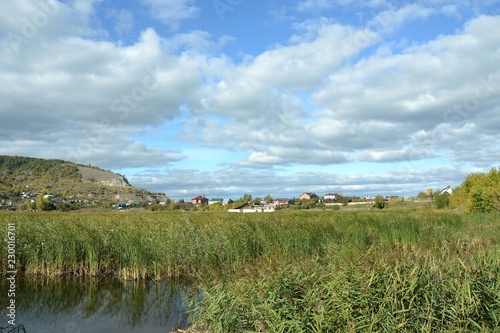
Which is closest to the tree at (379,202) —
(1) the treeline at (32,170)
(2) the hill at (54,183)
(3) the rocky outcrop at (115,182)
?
(2) the hill at (54,183)

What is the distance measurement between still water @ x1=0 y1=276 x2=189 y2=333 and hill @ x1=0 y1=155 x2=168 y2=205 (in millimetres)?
74926

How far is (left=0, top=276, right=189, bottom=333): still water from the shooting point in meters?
9.34

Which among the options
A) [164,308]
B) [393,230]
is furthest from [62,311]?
[393,230]

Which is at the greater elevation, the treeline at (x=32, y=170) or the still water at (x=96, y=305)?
the treeline at (x=32, y=170)

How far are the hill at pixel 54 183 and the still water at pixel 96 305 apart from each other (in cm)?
7493

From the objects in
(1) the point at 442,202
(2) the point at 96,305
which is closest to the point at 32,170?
(1) the point at 442,202

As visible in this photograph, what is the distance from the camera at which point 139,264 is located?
13227 millimetres

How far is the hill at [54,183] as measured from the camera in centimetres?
9569

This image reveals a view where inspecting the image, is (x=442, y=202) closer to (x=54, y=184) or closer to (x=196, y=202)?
(x=196, y=202)

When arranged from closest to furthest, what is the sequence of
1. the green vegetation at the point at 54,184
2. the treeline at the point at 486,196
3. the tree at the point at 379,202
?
the treeline at the point at 486,196 < the tree at the point at 379,202 < the green vegetation at the point at 54,184

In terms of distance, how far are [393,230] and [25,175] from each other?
116719 mm

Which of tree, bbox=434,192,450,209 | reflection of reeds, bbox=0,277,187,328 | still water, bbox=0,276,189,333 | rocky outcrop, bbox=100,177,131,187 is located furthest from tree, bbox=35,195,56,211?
rocky outcrop, bbox=100,177,131,187

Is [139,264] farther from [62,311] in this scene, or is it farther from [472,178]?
[472,178]

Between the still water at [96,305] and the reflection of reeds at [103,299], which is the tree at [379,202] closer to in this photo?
the reflection of reeds at [103,299]
